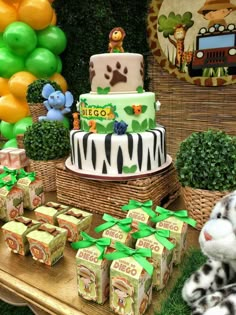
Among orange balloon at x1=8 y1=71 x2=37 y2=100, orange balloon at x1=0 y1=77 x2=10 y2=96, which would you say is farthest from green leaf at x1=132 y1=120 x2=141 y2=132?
orange balloon at x1=0 y1=77 x2=10 y2=96

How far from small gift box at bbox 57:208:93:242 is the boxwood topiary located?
43 centimetres

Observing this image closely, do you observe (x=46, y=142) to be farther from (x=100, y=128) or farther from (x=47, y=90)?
(x=47, y=90)

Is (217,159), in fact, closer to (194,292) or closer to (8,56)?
(194,292)

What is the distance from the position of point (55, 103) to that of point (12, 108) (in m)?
0.79

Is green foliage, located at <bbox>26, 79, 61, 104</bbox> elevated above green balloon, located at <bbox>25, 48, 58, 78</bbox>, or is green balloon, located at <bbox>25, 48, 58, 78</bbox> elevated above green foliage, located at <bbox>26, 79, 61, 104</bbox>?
green balloon, located at <bbox>25, 48, 58, 78</bbox>

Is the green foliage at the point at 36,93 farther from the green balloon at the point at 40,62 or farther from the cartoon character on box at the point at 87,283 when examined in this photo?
the cartoon character on box at the point at 87,283

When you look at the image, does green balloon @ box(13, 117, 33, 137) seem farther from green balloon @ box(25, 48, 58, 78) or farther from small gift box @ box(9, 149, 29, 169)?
small gift box @ box(9, 149, 29, 169)

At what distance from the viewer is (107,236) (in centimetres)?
96

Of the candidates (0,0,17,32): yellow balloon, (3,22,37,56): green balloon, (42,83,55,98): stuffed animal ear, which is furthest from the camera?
(0,0,17,32): yellow balloon

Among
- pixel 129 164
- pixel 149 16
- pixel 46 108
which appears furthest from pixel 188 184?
pixel 149 16

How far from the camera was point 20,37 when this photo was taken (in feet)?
7.77

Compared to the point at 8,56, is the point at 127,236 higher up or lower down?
lower down

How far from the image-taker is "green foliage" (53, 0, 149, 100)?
A: 275cm

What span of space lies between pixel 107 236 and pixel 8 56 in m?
2.12
